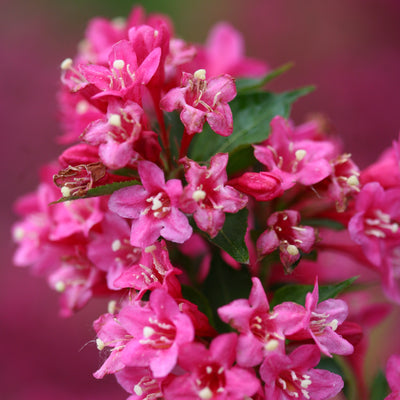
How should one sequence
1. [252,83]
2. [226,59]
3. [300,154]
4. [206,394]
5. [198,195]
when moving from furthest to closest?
[226,59]
[252,83]
[300,154]
[198,195]
[206,394]

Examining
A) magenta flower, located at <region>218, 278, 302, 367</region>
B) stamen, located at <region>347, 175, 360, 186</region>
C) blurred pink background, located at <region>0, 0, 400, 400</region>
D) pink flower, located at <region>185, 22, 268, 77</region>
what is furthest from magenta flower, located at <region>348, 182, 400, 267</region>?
blurred pink background, located at <region>0, 0, 400, 400</region>

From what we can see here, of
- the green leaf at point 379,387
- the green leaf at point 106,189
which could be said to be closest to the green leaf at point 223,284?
the green leaf at point 106,189

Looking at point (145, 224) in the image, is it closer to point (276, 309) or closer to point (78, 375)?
point (276, 309)

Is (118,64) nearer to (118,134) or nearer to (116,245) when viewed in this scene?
(118,134)

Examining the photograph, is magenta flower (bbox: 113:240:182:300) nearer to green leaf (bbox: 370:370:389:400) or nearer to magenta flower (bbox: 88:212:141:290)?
magenta flower (bbox: 88:212:141:290)

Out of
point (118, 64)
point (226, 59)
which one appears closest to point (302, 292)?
point (118, 64)
